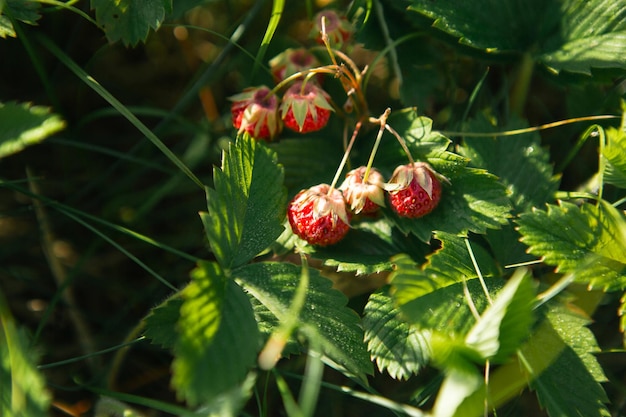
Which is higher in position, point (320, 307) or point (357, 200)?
point (357, 200)

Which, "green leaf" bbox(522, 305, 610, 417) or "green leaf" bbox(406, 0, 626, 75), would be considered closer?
"green leaf" bbox(522, 305, 610, 417)

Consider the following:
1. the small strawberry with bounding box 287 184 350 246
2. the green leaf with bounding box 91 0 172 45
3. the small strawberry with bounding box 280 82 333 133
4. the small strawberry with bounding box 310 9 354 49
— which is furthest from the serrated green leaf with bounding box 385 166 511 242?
the green leaf with bounding box 91 0 172 45

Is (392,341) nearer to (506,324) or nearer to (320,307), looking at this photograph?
(320,307)

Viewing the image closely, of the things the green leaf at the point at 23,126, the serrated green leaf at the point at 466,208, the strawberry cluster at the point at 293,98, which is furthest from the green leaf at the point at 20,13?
the serrated green leaf at the point at 466,208

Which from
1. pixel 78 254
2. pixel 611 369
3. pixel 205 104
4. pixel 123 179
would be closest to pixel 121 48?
pixel 205 104

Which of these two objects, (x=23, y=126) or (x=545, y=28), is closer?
(x=23, y=126)

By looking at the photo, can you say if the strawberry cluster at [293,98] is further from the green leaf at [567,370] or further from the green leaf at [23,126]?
the green leaf at [567,370]

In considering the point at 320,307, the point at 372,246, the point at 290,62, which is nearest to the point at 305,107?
the point at 290,62

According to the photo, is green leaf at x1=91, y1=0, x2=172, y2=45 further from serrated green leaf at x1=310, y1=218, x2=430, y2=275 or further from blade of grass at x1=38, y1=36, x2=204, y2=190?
serrated green leaf at x1=310, y1=218, x2=430, y2=275
